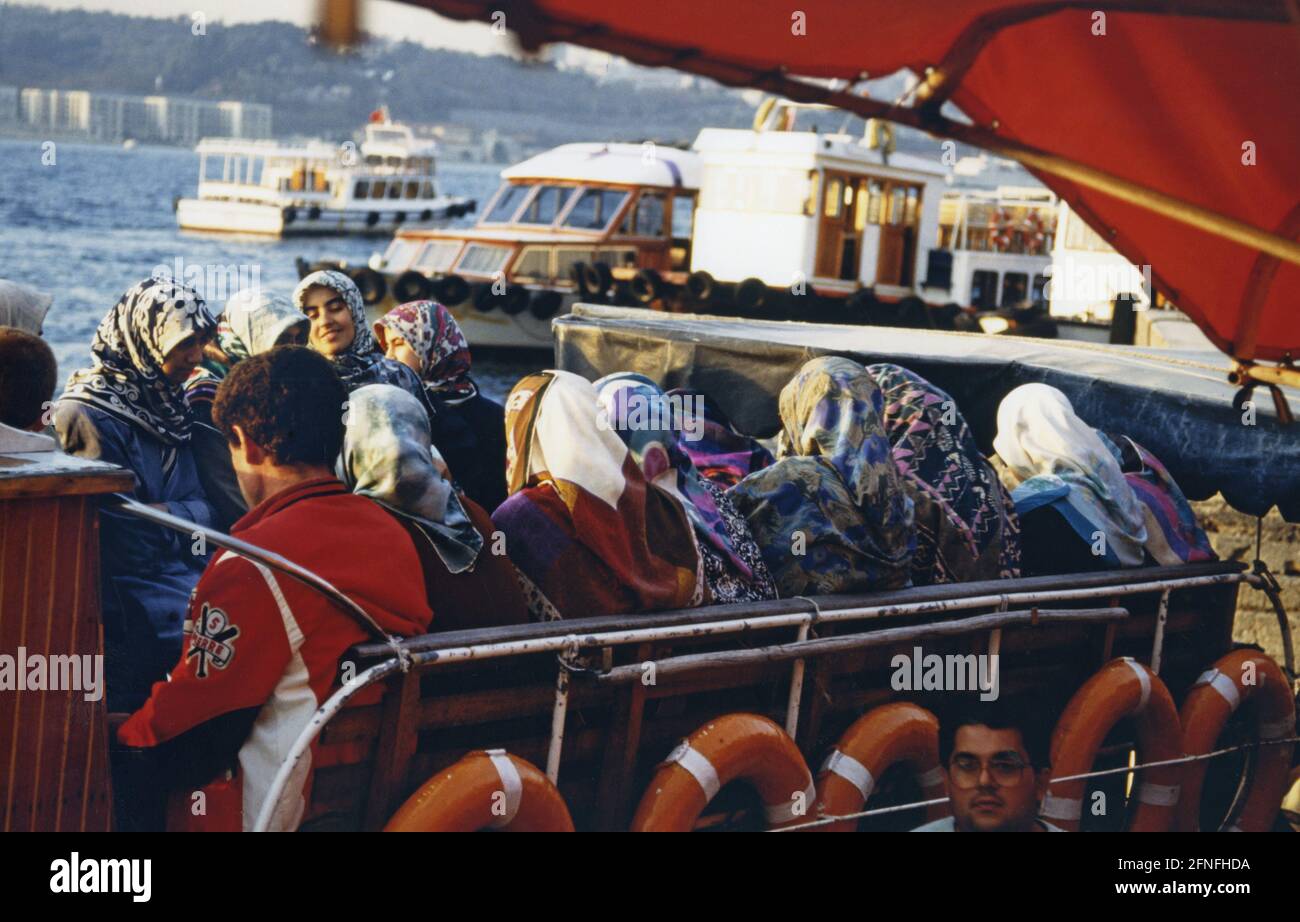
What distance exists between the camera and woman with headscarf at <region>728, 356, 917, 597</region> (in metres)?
4.57

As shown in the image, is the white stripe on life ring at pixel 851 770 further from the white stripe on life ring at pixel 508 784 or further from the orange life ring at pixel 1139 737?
the white stripe on life ring at pixel 508 784

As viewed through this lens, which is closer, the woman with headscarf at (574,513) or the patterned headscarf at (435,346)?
the woman with headscarf at (574,513)

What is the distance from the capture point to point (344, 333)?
561cm

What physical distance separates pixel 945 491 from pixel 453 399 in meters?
1.94

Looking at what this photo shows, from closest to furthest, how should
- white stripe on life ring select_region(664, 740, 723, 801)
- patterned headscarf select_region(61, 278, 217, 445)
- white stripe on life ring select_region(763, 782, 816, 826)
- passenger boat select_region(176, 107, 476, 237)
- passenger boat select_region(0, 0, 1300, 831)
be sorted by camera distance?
passenger boat select_region(0, 0, 1300, 831) → white stripe on life ring select_region(664, 740, 723, 801) → white stripe on life ring select_region(763, 782, 816, 826) → patterned headscarf select_region(61, 278, 217, 445) → passenger boat select_region(176, 107, 476, 237)

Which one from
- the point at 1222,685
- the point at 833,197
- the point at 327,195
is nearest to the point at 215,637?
the point at 1222,685

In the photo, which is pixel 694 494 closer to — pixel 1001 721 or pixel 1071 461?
pixel 1001 721

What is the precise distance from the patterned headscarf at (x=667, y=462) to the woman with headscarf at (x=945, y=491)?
0.74 metres

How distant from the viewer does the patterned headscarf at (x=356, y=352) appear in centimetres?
553

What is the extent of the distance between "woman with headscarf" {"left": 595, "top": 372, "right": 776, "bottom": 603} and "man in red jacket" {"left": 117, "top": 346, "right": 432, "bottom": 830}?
946 mm

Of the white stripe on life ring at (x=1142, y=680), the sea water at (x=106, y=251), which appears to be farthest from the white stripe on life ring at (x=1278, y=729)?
the sea water at (x=106, y=251)

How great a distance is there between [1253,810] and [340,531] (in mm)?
3851

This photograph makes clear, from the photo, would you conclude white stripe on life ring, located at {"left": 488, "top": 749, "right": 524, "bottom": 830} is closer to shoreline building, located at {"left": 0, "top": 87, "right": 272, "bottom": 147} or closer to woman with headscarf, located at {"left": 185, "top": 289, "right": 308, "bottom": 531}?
woman with headscarf, located at {"left": 185, "top": 289, "right": 308, "bottom": 531}

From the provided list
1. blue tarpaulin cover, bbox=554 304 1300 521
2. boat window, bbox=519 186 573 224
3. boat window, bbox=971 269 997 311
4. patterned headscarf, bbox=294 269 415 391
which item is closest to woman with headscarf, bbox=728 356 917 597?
patterned headscarf, bbox=294 269 415 391
